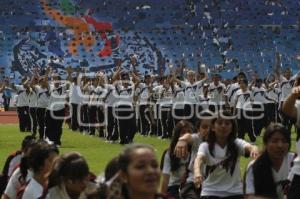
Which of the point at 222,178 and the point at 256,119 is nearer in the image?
the point at 222,178

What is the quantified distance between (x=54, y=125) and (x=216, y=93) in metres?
4.79

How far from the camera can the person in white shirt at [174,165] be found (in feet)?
26.2

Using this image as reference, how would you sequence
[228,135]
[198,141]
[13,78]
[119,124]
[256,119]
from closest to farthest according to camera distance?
[228,135]
[198,141]
[119,124]
[256,119]
[13,78]

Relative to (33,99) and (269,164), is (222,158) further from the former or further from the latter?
(33,99)

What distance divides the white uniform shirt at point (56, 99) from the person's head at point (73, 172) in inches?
593

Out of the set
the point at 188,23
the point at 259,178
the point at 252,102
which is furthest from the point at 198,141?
the point at 188,23

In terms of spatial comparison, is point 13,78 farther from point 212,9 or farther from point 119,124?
point 119,124

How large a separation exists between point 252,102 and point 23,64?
26085 mm

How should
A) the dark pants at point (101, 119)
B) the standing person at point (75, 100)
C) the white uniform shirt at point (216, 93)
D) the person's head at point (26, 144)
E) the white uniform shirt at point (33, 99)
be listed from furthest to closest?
the standing person at point (75, 100) → the dark pants at point (101, 119) → the white uniform shirt at point (33, 99) → the white uniform shirt at point (216, 93) → the person's head at point (26, 144)

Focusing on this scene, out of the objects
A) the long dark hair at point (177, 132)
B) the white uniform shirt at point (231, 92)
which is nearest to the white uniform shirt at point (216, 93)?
the white uniform shirt at point (231, 92)

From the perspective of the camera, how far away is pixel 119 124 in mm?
20828

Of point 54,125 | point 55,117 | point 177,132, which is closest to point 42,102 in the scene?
point 55,117

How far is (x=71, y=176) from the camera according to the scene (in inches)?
216

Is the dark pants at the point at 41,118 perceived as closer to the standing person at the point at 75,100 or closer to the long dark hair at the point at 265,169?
the standing person at the point at 75,100
